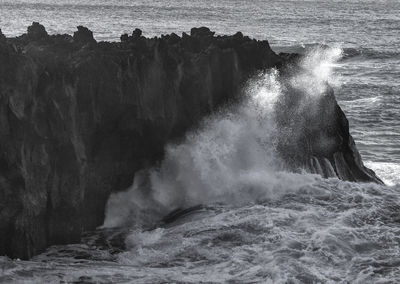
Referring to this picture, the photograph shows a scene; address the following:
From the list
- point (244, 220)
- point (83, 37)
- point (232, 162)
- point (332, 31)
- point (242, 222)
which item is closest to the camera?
point (242, 222)

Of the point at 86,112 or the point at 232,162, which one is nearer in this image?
the point at 86,112

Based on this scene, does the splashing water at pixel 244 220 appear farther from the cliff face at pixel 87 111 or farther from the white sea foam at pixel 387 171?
the white sea foam at pixel 387 171

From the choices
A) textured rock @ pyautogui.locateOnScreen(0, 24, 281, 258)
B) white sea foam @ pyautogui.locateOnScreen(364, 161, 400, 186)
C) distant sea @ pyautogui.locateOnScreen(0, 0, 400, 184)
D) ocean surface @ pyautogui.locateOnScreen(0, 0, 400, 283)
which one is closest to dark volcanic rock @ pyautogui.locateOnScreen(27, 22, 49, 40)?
textured rock @ pyautogui.locateOnScreen(0, 24, 281, 258)

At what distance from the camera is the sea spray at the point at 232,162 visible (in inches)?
855

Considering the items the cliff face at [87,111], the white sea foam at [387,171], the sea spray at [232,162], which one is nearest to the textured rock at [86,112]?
the cliff face at [87,111]

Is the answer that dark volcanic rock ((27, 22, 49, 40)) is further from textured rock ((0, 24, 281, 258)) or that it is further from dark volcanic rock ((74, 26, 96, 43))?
dark volcanic rock ((74, 26, 96, 43))

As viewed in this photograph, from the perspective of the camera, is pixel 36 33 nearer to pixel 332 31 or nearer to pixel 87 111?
pixel 87 111

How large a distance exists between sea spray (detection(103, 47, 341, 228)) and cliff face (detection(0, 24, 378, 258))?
0.46 metres

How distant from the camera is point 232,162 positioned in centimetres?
2383

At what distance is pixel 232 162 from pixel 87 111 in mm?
5587

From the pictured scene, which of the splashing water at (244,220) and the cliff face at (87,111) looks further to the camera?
the cliff face at (87,111)

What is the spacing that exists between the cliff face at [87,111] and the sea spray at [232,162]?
0.46 m

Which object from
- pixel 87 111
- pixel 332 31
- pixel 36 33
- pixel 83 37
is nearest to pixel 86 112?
pixel 87 111

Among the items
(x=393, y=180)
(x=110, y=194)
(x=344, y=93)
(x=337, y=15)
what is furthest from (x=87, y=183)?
(x=337, y=15)
